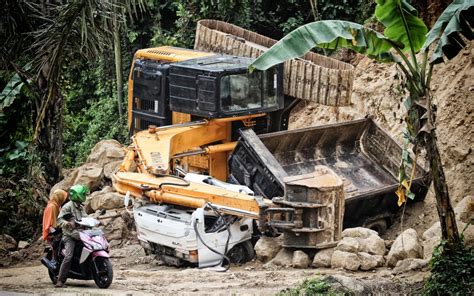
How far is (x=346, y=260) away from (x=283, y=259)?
1033mm

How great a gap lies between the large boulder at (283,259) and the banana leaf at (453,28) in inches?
143

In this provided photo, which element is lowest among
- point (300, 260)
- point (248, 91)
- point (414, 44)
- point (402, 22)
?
point (300, 260)

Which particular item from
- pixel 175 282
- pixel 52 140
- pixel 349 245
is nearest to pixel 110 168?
pixel 52 140

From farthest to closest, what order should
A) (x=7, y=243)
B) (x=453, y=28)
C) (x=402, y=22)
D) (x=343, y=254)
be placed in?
(x=7, y=243), (x=343, y=254), (x=402, y=22), (x=453, y=28)

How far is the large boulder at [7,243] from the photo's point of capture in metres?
16.1

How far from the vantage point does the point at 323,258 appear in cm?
1337

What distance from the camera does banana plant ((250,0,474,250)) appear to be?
37.9 ft

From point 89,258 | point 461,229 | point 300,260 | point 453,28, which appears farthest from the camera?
point 300,260

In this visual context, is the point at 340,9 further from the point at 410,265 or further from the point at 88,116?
the point at 410,265

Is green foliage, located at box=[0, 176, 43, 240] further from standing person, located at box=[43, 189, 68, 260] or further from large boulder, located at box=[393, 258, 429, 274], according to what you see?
large boulder, located at box=[393, 258, 429, 274]

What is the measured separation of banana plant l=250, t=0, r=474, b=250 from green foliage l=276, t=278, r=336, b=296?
5.20ft

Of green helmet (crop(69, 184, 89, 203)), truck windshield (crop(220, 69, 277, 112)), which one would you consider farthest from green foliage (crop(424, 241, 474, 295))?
truck windshield (crop(220, 69, 277, 112))

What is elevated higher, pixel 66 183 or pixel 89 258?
pixel 89 258

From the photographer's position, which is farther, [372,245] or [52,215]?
[372,245]
